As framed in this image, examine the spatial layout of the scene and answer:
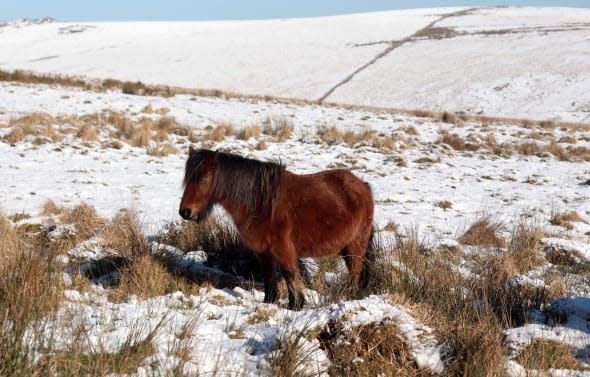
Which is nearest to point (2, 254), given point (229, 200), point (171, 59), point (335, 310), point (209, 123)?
point (229, 200)

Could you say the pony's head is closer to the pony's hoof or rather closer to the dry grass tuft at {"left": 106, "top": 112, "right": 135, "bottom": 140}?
the pony's hoof

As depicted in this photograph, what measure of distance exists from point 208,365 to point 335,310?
92 centimetres

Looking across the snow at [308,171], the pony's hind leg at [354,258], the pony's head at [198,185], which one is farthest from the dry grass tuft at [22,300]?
the pony's hind leg at [354,258]

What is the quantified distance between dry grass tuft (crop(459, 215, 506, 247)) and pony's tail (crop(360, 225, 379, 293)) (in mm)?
1841

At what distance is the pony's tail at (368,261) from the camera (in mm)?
4832

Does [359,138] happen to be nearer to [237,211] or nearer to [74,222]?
[74,222]

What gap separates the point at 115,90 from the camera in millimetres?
21344

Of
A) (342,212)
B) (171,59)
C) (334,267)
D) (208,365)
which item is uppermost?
(171,59)

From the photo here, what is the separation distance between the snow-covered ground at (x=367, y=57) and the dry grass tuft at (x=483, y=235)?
893 inches

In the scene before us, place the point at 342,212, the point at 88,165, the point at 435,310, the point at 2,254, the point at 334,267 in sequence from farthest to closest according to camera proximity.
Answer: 1. the point at 88,165
2. the point at 334,267
3. the point at 342,212
4. the point at 2,254
5. the point at 435,310

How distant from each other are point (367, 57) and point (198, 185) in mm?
41081

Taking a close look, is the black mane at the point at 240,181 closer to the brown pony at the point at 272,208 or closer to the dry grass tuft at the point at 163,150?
the brown pony at the point at 272,208

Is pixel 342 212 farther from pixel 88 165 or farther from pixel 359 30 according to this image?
pixel 359 30

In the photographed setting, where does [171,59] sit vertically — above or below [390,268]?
above
